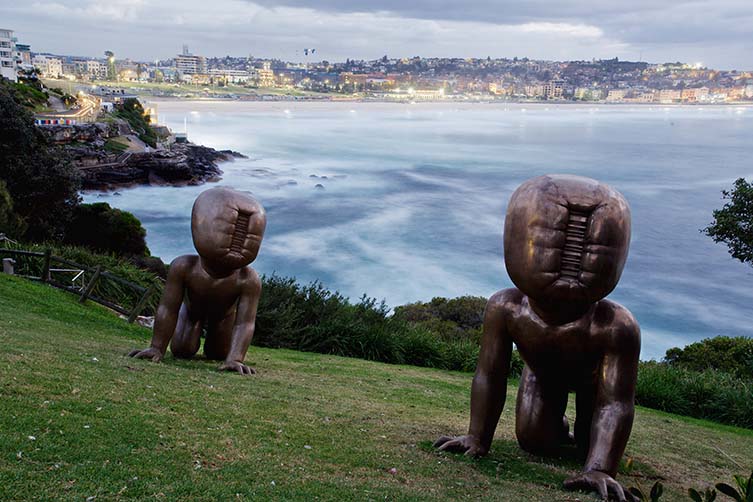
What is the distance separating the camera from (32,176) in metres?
24.1

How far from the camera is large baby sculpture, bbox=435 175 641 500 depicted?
450 centimetres

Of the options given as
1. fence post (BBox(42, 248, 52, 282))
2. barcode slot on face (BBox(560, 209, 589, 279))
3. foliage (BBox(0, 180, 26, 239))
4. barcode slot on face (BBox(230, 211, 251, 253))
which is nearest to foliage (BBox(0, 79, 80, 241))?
foliage (BBox(0, 180, 26, 239))

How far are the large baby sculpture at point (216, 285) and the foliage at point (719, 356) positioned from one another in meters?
11.1

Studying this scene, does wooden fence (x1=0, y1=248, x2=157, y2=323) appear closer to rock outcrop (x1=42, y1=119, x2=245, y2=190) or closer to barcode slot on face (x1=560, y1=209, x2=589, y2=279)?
barcode slot on face (x1=560, y1=209, x2=589, y2=279)

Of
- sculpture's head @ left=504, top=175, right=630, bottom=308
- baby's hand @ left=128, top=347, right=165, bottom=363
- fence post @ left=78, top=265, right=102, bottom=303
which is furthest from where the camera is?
fence post @ left=78, top=265, right=102, bottom=303

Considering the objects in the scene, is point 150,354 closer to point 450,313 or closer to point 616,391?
point 616,391

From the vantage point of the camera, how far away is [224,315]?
8.59m

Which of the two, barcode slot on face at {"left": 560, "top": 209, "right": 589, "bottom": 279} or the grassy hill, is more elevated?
barcode slot on face at {"left": 560, "top": 209, "right": 589, "bottom": 279}

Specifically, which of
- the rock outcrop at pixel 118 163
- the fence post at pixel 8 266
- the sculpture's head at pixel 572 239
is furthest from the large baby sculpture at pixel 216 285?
the rock outcrop at pixel 118 163

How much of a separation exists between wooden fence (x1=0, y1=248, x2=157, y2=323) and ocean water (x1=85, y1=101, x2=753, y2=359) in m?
23.6

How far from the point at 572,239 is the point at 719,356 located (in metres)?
13.6

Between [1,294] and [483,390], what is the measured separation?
10.2 metres

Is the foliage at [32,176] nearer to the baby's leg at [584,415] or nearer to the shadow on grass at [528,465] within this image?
the shadow on grass at [528,465]

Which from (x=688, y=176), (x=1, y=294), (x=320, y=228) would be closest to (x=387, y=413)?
(x=1, y=294)
